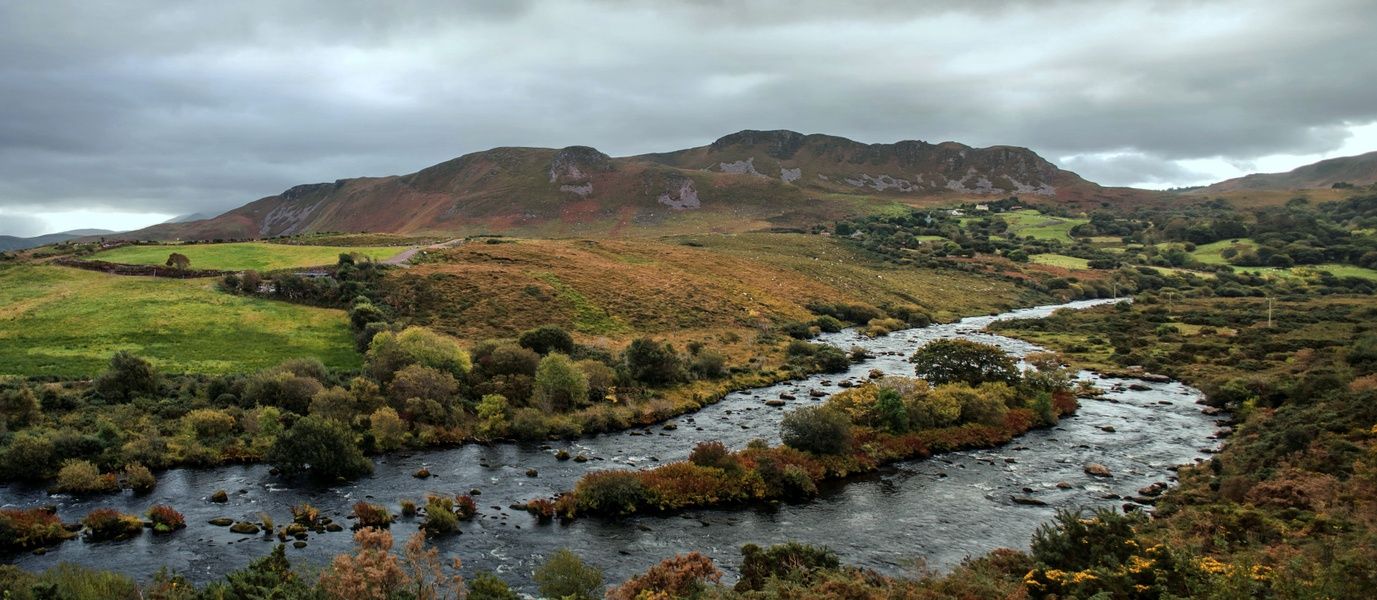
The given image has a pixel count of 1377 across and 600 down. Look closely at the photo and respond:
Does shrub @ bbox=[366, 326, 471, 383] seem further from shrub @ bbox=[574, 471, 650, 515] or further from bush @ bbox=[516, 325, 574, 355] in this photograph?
shrub @ bbox=[574, 471, 650, 515]

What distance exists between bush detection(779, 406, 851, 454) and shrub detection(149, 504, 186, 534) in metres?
30.0

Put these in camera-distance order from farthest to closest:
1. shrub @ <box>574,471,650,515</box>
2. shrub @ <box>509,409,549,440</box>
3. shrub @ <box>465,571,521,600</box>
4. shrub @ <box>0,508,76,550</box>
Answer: shrub @ <box>509,409,549,440</box> < shrub @ <box>574,471,650,515</box> < shrub @ <box>0,508,76,550</box> < shrub @ <box>465,571,521,600</box>

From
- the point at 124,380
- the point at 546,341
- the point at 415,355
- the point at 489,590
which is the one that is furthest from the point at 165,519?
the point at 546,341

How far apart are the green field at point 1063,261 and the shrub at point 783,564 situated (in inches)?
6073

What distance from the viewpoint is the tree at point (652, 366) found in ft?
196

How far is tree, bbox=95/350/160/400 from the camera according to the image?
47.8m

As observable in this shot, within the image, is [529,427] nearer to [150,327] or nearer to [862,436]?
[862,436]

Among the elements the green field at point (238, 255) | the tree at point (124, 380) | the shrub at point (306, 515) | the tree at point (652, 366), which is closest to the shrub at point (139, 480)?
the shrub at point (306, 515)

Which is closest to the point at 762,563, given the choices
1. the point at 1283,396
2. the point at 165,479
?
the point at 165,479

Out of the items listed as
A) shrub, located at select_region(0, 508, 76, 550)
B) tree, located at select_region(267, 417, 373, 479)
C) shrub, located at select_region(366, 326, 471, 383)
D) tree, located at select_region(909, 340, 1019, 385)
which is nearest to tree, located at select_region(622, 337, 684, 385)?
shrub, located at select_region(366, 326, 471, 383)

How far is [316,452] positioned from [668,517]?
1860 centimetres

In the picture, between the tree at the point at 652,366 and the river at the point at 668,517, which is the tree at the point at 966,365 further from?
the tree at the point at 652,366

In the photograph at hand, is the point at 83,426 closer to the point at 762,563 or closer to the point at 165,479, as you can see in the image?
the point at 165,479

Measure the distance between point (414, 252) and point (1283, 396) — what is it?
101 meters
